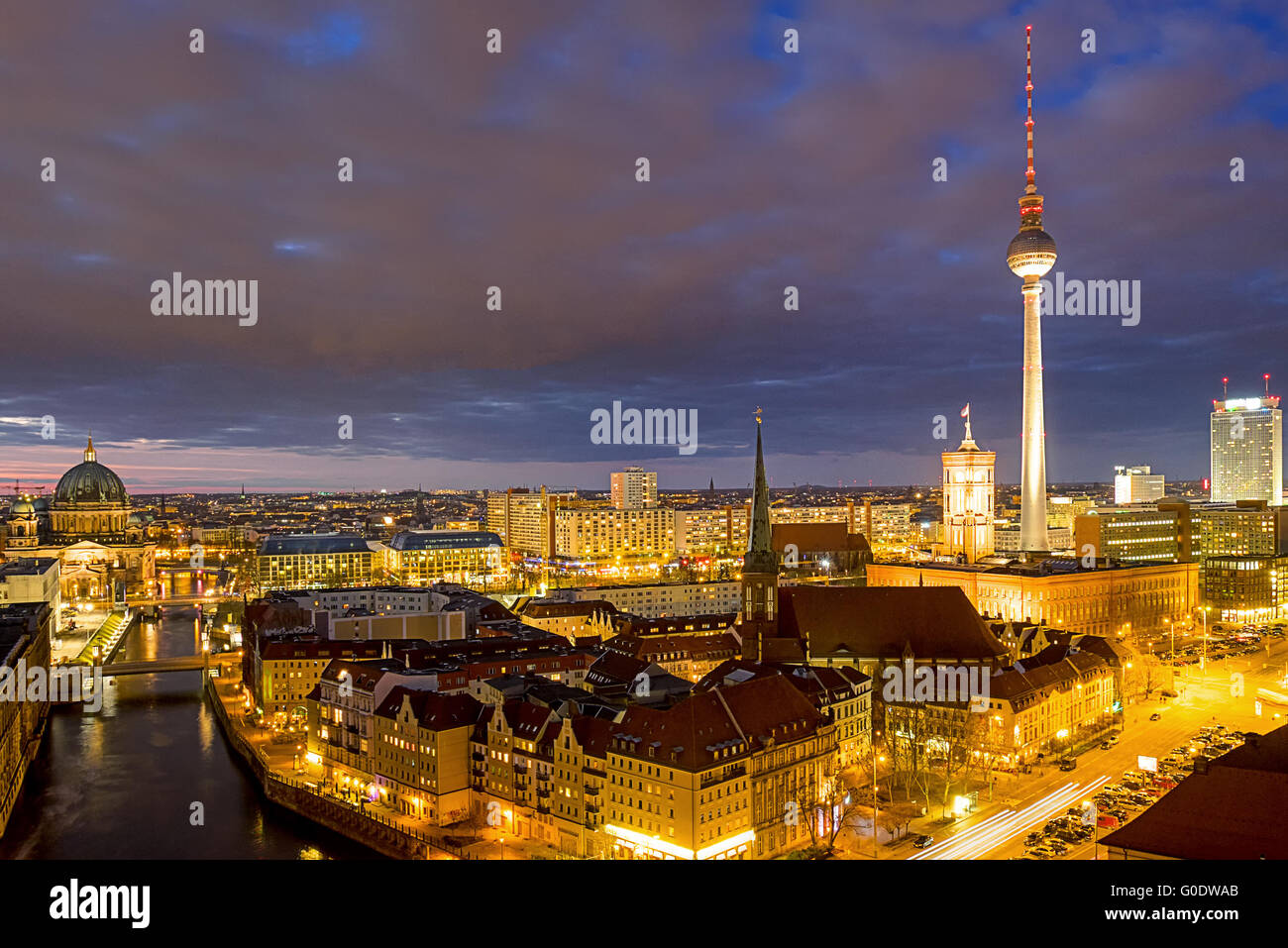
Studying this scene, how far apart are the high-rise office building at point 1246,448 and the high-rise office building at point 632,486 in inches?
2018

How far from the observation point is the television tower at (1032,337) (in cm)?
4872

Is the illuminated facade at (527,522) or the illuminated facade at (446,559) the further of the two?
the illuminated facade at (527,522)

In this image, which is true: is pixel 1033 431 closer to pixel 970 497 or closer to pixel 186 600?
pixel 970 497

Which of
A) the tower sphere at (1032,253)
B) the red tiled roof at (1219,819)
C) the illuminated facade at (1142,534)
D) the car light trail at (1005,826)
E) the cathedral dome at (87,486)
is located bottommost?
the car light trail at (1005,826)

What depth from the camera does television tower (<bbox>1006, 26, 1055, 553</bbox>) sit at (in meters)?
48.7

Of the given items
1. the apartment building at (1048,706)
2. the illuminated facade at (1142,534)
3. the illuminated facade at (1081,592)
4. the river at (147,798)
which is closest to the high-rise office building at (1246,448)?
the illuminated facade at (1142,534)

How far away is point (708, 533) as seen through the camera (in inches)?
3012

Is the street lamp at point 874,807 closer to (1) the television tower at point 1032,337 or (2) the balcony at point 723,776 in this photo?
(2) the balcony at point 723,776
